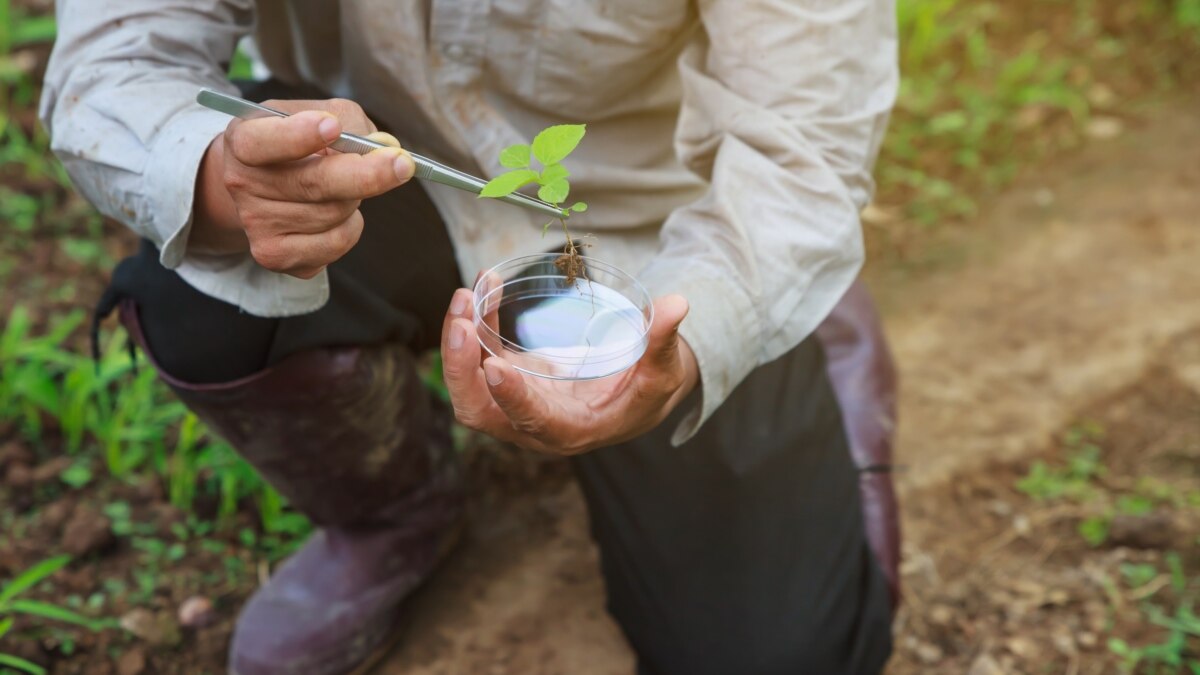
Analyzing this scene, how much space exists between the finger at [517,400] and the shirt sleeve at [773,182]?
0.29 meters

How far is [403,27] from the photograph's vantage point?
161 cm

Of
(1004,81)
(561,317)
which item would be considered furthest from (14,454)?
(1004,81)

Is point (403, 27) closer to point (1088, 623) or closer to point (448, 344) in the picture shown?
point (448, 344)

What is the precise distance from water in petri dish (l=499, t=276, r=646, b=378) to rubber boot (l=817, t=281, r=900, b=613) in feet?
2.96

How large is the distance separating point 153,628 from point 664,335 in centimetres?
122

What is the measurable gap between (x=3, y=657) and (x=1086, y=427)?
7.39ft

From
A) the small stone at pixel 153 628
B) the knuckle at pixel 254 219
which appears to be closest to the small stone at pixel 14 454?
the small stone at pixel 153 628

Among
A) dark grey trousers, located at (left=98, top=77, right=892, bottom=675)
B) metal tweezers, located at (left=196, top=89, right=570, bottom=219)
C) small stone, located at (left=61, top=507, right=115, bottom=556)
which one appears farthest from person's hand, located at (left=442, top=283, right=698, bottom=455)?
small stone, located at (left=61, top=507, right=115, bottom=556)

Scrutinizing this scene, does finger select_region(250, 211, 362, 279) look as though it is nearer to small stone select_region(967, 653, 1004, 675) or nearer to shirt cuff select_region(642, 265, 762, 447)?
shirt cuff select_region(642, 265, 762, 447)

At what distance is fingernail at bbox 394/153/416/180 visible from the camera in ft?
3.56

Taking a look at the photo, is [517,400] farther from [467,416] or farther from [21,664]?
[21,664]

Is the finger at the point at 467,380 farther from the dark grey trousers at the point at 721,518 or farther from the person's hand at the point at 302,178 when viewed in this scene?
the dark grey trousers at the point at 721,518

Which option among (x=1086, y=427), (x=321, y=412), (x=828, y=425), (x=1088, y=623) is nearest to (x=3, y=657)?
(x=321, y=412)

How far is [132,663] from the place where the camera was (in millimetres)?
1861
